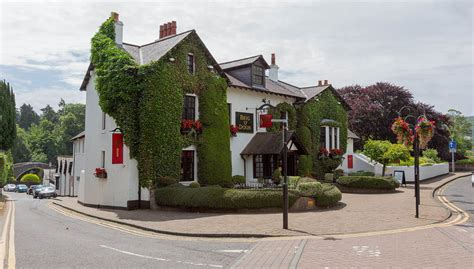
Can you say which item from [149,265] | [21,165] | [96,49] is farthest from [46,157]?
[149,265]

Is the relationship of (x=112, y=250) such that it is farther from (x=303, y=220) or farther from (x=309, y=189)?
(x=309, y=189)

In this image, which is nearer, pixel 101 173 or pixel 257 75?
pixel 101 173

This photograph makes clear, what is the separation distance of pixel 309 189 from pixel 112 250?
1120cm

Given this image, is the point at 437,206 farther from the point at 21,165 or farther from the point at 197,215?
the point at 21,165

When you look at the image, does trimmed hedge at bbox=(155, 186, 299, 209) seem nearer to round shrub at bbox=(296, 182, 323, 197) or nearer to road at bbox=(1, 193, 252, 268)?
round shrub at bbox=(296, 182, 323, 197)

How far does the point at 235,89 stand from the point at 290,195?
10.6 metres

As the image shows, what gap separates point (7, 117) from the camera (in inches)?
1422

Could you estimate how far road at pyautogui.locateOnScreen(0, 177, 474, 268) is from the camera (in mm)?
8711

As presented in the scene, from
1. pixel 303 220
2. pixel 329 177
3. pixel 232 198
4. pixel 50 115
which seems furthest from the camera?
pixel 50 115

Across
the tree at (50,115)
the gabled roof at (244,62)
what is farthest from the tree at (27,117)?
the gabled roof at (244,62)

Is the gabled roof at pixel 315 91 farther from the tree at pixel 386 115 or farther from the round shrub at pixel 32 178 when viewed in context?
the round shrub at pixel 32 178

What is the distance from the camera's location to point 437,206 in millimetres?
19250

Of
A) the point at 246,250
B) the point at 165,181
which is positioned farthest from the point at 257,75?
the point at 246,250

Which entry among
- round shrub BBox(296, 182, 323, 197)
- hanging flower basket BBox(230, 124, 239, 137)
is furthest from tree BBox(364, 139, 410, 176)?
round shrub BBox(296, 182, 323, 197)
